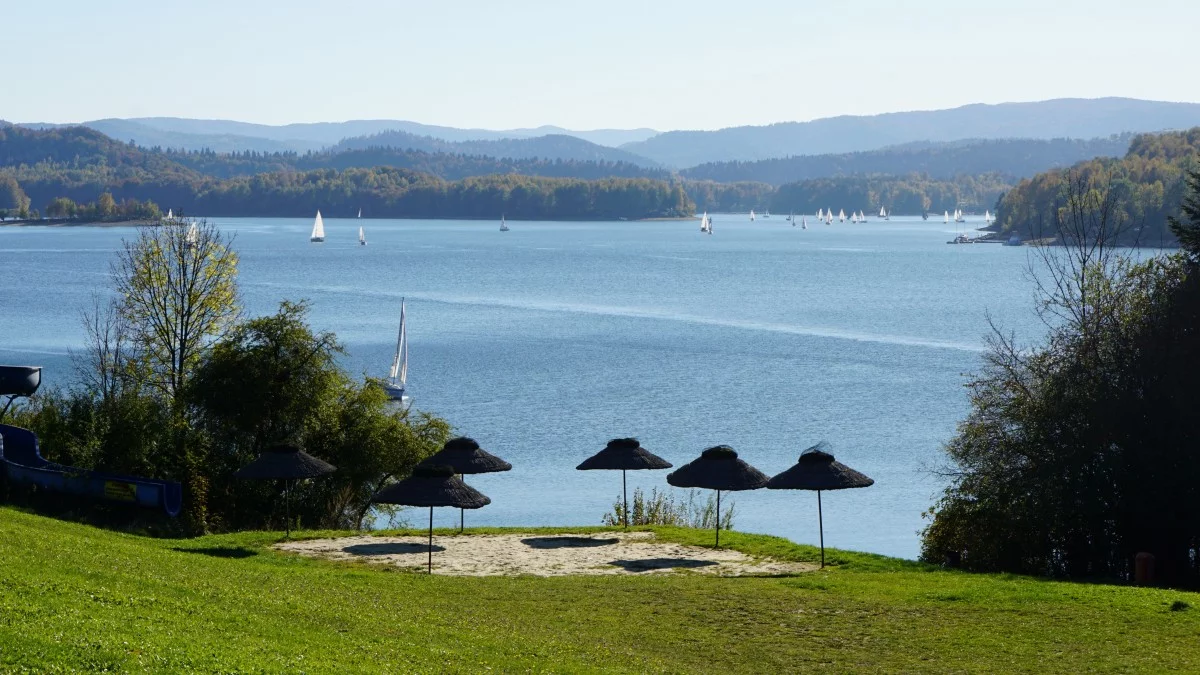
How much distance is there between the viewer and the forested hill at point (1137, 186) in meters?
140

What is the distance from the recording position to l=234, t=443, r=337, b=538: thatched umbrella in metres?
27.0

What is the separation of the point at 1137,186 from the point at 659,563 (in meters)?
135

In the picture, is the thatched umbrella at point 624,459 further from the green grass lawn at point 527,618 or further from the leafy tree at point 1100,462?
the leafy tree at point 1100,462

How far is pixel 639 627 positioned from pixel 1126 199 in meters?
134

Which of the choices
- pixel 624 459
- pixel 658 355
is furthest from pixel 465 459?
pixel 658 355

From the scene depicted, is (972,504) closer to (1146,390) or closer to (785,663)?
(1146,390)

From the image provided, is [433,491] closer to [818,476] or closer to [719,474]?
[719,474]

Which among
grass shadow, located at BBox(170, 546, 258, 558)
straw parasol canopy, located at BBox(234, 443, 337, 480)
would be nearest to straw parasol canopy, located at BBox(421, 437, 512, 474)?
straw parasol canopy, located at BBox(234, 443, 337, 480)

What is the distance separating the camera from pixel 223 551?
2548 centimetres

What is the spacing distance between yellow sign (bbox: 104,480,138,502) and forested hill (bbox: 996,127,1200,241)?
9966 cm

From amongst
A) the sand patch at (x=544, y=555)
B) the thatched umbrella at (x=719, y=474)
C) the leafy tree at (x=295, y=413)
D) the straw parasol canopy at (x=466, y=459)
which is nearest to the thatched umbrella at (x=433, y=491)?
the sand patch at (x=544, y=555)

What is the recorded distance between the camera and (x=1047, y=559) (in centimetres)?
2753

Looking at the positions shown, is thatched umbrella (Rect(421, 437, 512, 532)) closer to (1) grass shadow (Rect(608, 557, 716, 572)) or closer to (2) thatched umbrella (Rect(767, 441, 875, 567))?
(1) grass shadow (Rect(608, 557, 716, 572))

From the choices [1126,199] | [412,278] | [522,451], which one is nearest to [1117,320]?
[522,451]
